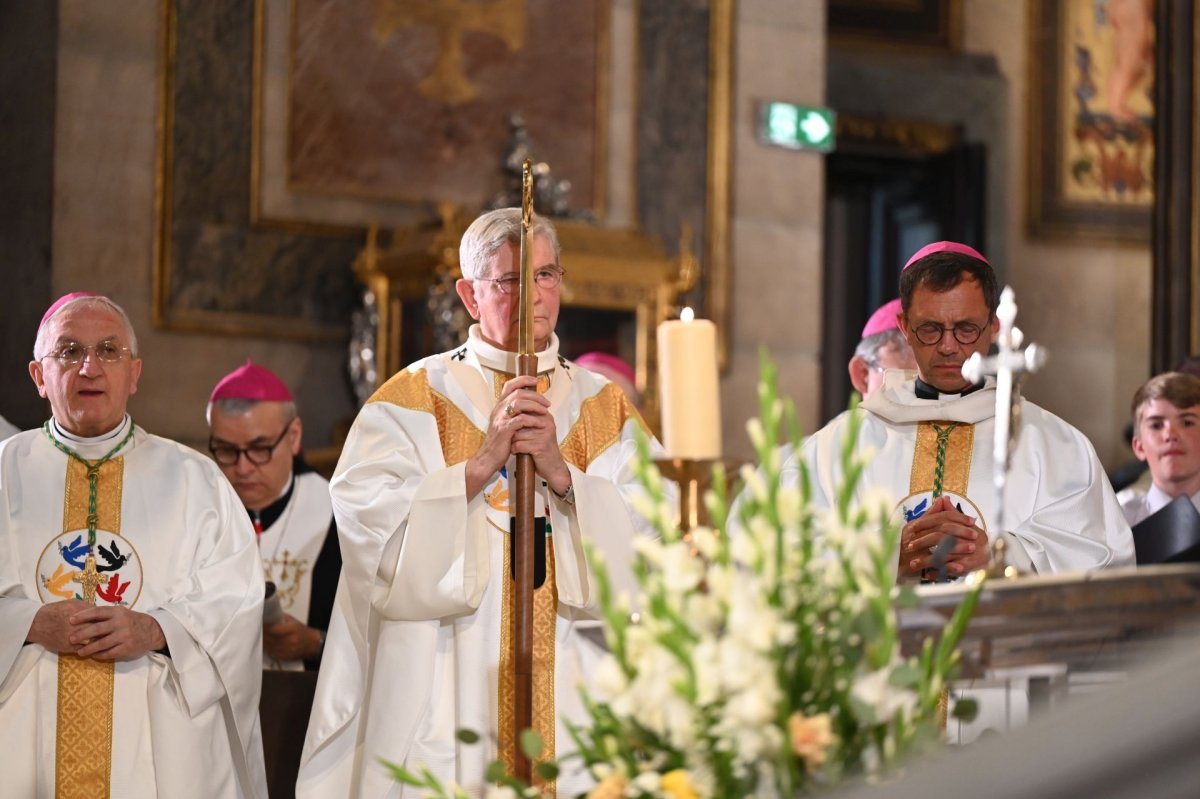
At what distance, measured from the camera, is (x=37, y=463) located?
467cm

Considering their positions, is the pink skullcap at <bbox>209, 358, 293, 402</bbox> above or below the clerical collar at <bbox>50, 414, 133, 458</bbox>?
above

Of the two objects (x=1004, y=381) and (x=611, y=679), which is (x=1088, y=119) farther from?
(x=611, y=679)

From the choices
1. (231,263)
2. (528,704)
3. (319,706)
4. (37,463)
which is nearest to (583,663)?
(528,704)

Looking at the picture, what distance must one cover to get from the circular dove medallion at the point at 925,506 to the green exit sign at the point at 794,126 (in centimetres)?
605

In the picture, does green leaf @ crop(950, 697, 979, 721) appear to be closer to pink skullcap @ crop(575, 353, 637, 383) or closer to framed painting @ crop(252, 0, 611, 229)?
pink skullcap @ crop(575, 353, 637, 383)

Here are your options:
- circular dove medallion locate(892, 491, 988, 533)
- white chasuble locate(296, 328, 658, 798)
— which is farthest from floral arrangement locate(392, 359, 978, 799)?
circular dove medallion locate(892, 491, 988, 533)

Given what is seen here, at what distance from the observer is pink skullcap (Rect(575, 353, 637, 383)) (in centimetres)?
778

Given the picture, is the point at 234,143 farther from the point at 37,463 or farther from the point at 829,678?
the point at 829,678

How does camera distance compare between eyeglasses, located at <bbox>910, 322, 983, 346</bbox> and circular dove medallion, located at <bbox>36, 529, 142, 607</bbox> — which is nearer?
eyeglasses, located at <bbox>910, 322, 983, 346</bbox>

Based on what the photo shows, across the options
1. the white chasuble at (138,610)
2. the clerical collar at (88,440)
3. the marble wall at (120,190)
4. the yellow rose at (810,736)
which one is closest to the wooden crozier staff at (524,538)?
the white chasuble at (138,610)

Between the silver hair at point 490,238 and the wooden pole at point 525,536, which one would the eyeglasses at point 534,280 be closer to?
the silver hair at point 490,238

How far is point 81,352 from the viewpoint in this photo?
457 centimetres

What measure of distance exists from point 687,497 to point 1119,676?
11.7 ft

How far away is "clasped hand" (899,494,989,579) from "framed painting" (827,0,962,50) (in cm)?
950
